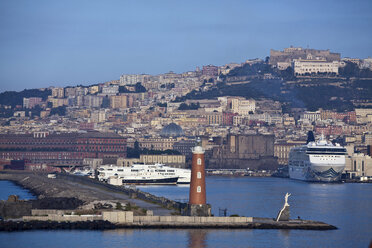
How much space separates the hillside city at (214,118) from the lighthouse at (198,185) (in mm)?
65710

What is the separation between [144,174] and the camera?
85938mm

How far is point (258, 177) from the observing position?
110 metres

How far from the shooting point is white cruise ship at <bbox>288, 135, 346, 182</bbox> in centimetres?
9500

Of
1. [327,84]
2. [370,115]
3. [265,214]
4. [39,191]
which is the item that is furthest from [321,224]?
[327,84]

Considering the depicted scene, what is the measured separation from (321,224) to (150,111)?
13319cm

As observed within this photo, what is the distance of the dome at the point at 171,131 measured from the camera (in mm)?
140000

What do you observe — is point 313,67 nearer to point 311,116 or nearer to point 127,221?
point 311,116

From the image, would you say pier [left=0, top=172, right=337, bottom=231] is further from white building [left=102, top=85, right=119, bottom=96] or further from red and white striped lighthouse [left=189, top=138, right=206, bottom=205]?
white building [left=102, top=85, right=119, bottom=96]

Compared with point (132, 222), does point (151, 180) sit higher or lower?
higher

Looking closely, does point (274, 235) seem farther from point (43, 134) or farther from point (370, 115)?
point (370, 115)

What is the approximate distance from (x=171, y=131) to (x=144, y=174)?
181ft

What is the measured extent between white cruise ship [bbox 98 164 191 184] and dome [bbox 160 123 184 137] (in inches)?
2031

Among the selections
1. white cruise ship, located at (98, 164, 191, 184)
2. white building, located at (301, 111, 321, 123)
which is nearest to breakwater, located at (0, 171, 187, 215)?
white cruise ship, located at (98, 164, 191, 184)

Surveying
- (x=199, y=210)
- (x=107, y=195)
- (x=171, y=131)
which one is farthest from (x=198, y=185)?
(x=171, y=131)
